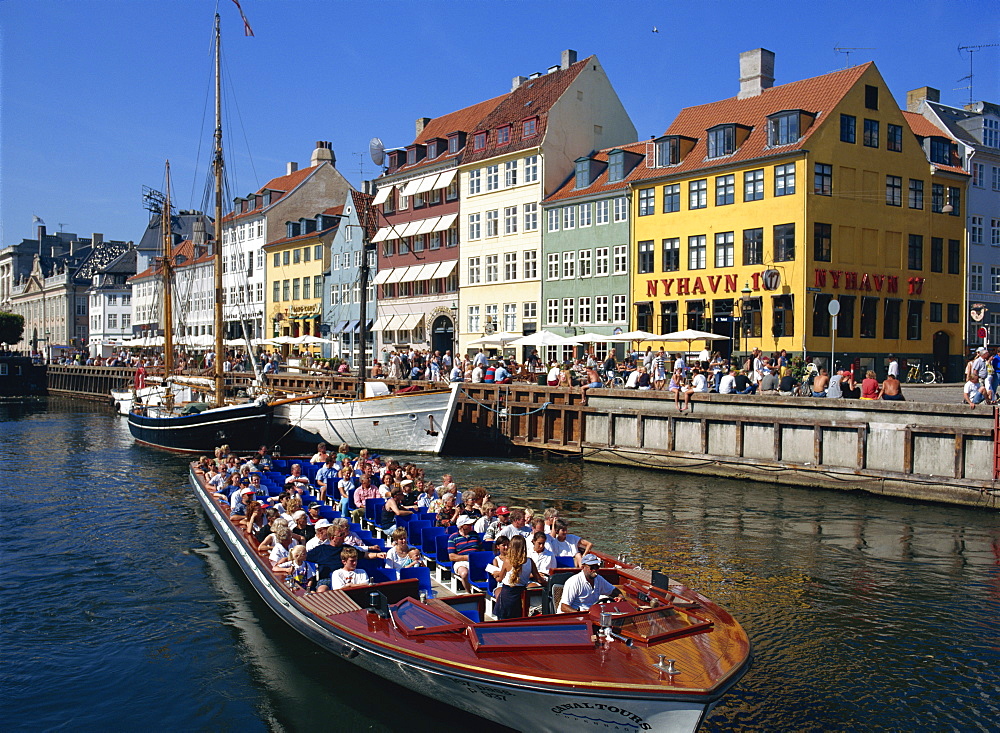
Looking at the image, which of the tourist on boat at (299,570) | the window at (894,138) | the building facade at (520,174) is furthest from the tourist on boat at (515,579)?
the building facade at (520,174)

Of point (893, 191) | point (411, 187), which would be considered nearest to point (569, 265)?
point (411, 187)

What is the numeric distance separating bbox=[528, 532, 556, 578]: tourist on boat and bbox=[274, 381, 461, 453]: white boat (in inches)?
779

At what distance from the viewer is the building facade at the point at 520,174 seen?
157 feet

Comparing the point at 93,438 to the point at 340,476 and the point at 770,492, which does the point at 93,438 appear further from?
the point at 770,492

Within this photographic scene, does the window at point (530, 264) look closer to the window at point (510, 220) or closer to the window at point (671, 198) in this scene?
the window at point (510, 220)

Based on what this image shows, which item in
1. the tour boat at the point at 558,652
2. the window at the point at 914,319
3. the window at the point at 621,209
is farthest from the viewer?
the window at the point at 621,209

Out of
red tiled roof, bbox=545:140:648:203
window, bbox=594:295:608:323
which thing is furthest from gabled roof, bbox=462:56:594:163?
window, bbox=594:295:608:323

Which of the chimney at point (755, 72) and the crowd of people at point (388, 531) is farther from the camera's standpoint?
the chimney at point (755, 72)

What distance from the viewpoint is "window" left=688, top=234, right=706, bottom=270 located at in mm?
39781

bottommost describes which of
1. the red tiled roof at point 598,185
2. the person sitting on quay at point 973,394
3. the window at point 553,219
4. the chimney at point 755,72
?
the person sitting on quay at point 973,394

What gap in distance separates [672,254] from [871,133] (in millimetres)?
10007

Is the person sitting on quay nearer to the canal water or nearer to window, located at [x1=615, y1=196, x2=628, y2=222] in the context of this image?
the canal water

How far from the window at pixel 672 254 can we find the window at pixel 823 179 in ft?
22.2

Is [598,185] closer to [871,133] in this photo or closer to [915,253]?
[871,133]
